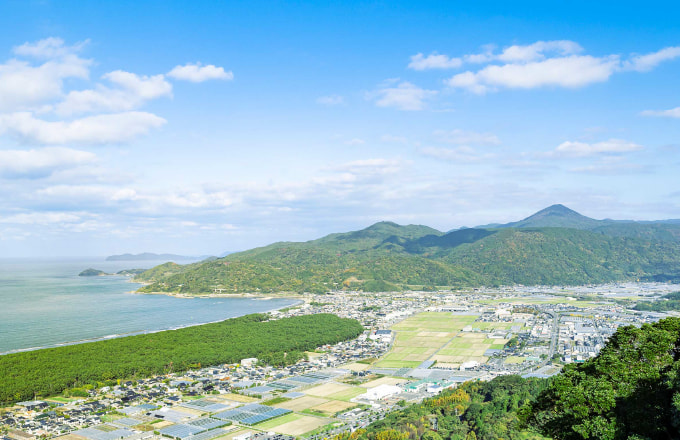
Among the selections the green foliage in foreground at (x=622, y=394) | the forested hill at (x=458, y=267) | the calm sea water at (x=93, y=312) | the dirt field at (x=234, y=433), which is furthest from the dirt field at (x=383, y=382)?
the forested hill at (x=458, y=267)

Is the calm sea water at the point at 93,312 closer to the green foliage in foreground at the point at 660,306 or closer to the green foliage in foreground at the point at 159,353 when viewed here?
the green foliage in foreground at the point at 159,353

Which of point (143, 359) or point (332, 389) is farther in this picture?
point (143, 359)

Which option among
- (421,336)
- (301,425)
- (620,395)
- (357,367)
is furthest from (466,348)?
(620,395)

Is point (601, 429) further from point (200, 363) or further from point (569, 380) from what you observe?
point (200, 363)

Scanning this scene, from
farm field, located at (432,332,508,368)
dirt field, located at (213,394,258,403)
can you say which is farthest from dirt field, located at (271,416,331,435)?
farm field, located at (432,332,508,368)

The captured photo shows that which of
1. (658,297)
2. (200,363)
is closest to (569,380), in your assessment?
(200,363)

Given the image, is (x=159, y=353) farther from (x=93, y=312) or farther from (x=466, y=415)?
(x=93, y=312)
